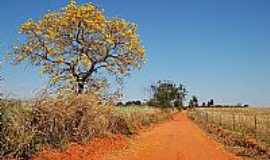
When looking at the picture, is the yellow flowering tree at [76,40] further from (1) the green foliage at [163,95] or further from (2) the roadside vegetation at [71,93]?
(1) the green foliage at [163,95]

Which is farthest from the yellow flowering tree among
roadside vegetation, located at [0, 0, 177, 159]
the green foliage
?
the green foliage

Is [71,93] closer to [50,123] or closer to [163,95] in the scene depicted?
[50,123]

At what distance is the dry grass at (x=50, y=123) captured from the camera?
13.4 m

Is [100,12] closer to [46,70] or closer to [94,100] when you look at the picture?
[46,70]

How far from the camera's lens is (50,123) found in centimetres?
1647

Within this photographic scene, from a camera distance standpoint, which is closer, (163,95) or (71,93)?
(71,93)

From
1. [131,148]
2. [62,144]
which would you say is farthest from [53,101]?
[131,148]

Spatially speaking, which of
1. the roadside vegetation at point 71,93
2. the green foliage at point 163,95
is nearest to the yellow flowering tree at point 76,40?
the roadside vegetation at point 71,93

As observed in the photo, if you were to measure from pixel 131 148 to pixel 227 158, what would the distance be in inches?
205

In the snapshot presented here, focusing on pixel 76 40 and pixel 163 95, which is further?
pixel 163 95

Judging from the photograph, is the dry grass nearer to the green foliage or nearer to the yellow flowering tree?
the yellow flowering tree

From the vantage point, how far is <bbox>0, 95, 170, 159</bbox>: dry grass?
526 inches

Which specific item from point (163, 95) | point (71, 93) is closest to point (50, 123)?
point (71, 93)

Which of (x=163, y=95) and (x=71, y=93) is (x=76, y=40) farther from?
(x=163, y=95)
